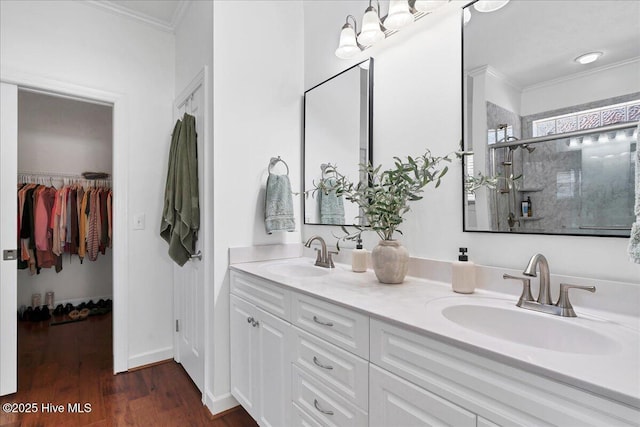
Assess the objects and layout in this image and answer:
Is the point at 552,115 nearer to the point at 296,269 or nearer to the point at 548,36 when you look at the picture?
the point at 548,36

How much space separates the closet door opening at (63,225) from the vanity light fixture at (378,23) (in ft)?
8.04

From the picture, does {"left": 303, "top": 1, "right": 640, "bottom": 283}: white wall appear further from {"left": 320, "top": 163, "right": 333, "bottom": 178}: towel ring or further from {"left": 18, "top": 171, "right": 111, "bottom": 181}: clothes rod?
{"left": 18, "top": 171, "right": 111, "bottom": 181}: clothes rod

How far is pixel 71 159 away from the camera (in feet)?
12.3

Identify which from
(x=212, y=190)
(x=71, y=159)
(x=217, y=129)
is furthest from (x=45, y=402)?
(x=71, y=159)

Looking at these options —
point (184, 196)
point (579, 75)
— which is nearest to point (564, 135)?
point (579, 75)

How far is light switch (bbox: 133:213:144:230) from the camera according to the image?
2394 mm

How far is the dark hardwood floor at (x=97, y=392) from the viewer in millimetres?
1769

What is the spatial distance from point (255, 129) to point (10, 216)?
A: 1.64 meters

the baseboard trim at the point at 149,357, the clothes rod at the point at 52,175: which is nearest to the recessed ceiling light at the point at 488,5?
the baseboard trim at the point at 149,357

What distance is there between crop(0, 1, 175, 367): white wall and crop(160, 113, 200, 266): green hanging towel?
40cm

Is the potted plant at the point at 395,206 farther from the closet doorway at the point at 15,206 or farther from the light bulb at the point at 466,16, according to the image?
the closet doorway at the point at 15,206

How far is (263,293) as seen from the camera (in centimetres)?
154

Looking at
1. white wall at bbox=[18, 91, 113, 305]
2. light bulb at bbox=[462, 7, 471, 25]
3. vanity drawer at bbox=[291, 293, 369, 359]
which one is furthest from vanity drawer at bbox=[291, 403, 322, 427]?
white wall at bbox=[18, 91, 113, 305]

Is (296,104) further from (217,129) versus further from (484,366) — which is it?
(484,366)
